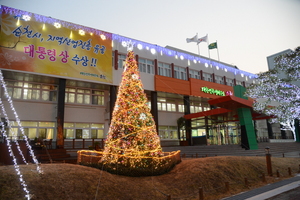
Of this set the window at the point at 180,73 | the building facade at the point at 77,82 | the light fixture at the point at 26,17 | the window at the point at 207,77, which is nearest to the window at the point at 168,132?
the building facade at the point at 77,82

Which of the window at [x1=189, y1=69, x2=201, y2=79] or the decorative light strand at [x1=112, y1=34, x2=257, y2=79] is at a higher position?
the decorative light strand at [x1=112, y1=34, x2=257, y2=79]

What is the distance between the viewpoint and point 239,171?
35.7 feet

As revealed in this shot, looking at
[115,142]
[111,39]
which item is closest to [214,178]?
[115,142]

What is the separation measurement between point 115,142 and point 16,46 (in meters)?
15.8

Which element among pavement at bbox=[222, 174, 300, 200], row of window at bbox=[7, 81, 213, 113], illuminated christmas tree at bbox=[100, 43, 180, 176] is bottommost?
pavement at bbox=[222, 174, 300, 200]

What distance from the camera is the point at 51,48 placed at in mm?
21453

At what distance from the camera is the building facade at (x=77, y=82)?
2045 centimetres

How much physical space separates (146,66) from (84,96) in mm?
9011

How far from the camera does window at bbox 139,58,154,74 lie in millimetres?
28781

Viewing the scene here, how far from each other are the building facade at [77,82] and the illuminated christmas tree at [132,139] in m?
12.6

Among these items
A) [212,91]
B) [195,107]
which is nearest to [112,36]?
[212,91]

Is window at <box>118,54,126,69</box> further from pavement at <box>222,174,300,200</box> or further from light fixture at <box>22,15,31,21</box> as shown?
pavement at <box>222,174,300,200</box>

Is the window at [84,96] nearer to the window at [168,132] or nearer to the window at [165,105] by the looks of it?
the window at [165,105]

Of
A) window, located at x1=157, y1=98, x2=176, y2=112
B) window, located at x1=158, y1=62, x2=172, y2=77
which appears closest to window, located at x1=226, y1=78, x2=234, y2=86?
window, located at x1=157, y1=98, x2=176, y2=112
